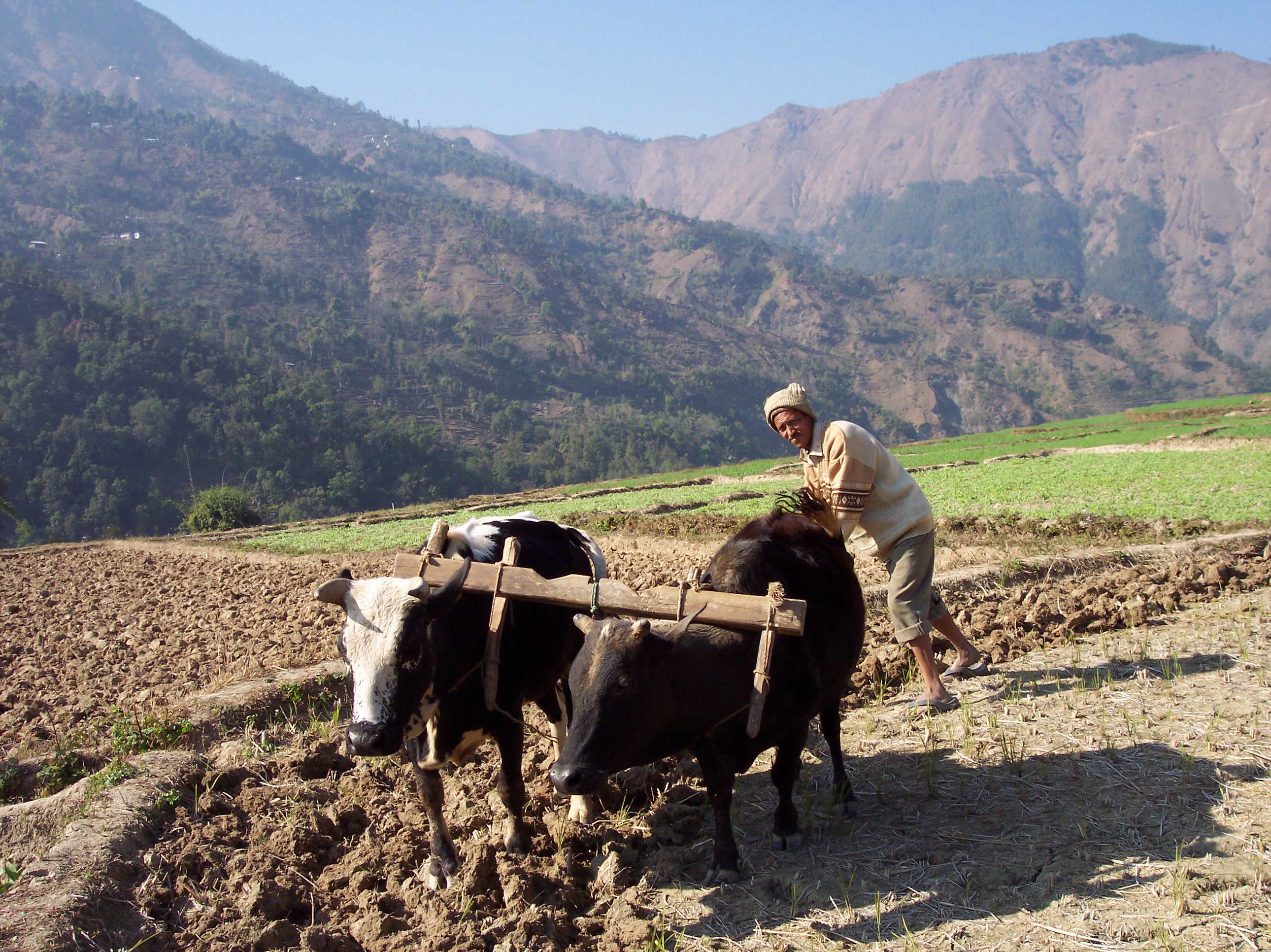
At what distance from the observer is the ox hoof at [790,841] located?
15.4 feet

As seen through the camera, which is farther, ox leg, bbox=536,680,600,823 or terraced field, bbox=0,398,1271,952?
ox leg, bbox=536,680,600,823

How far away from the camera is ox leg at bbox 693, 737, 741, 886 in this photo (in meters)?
4.35

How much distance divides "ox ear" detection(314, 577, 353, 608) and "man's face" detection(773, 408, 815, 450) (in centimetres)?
271

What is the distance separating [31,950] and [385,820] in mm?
1831

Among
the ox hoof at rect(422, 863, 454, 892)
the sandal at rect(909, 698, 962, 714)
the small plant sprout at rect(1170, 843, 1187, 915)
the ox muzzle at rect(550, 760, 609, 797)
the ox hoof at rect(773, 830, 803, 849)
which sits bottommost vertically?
the ox hoof at rect(422, 863, 454, 892)

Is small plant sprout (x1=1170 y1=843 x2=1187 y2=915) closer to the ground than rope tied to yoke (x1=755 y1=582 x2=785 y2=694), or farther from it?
closer to the ground

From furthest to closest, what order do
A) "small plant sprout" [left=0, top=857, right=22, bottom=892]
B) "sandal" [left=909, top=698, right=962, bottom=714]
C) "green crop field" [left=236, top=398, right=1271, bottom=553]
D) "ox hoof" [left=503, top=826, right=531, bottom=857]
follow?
"green crop field" [left=236, top=398, right=1271, bottom=553] → "sandal" [left=909, top=698, right=962, bottom=714] → "ox hoof" [left=503, top=826, right=531, bottom=857] → "small plant sprout" [left=0, top=857, right=22, bottom=892]

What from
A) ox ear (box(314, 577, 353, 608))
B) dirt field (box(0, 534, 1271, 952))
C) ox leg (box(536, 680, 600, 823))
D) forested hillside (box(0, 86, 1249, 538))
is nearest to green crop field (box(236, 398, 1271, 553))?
dirt field (box(0, 534, 1271, 952))

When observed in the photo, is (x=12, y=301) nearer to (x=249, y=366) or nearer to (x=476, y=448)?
(x=249, y=366)

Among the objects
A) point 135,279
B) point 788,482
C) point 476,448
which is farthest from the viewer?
point 135,279

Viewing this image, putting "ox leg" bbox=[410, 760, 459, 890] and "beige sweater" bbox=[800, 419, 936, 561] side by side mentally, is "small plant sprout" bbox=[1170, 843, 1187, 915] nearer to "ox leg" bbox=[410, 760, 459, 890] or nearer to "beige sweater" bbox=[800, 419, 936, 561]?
"beige sweater" bbox=[800, 419, 936, 561]

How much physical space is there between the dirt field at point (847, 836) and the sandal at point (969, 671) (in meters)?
0.17

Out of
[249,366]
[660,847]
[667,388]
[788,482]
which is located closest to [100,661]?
[660,847]

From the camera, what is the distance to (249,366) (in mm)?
90938
